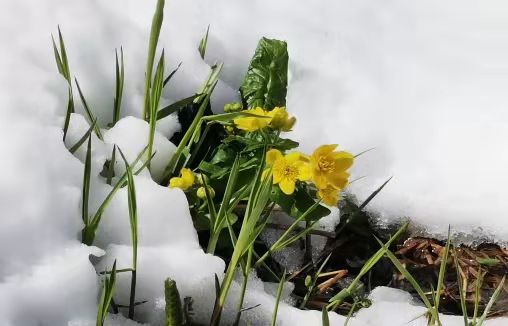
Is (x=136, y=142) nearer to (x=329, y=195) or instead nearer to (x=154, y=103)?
(x=154, y=103)

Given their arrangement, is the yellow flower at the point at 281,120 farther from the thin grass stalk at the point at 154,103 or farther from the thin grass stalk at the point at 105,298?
the thin grass stalk at the point at 105,298

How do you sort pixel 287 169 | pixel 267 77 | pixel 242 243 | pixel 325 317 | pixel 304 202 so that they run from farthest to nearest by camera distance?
1. pixel 267 77
2. pixel 304 202
3. pixel 287 169
4. pixel 242 243
5. pixel 325 317

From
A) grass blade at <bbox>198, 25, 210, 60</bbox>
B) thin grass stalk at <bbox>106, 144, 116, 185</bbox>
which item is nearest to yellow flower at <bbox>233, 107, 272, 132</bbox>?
thin grass stalk at <bbox>106, 144, 116, 185</bbox>

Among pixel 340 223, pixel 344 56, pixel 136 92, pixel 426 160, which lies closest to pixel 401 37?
pixel 344 56

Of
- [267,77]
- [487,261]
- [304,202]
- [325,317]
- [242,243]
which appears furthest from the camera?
[267,77]

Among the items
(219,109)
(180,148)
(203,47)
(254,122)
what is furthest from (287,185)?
(203,47)

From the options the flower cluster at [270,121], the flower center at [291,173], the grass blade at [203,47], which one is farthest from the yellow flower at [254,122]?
the grass blade at [203,47]
